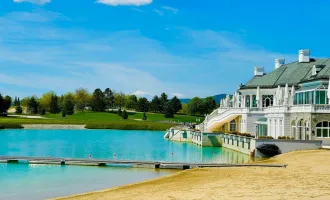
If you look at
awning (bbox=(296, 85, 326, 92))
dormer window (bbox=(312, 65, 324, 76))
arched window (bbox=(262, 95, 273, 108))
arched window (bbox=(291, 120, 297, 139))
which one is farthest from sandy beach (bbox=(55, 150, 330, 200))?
arched window (bbox=(262, 95, 273, 108))

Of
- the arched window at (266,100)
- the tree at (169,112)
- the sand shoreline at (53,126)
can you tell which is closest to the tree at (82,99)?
the tree at (169,112)

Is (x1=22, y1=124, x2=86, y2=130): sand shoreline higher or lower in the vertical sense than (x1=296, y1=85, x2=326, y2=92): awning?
lower

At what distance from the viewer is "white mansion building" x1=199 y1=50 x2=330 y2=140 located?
47144mm

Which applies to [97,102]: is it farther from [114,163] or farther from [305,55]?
[114,163]

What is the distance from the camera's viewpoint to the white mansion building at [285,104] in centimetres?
4714

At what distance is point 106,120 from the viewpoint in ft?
542

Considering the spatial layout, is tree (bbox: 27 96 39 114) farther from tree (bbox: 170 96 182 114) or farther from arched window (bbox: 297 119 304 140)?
arched window (bbox: 297 119 304 140)

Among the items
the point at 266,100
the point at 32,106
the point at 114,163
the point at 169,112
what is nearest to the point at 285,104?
the point at 266,100

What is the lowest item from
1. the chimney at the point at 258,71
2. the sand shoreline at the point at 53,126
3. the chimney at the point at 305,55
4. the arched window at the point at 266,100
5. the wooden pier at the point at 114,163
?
the wooden pier at the point at 114,163

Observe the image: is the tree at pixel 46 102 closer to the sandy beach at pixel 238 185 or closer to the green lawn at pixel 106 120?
the green lawn at pixel 106 120

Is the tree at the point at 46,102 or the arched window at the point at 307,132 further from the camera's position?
the tree at the point at 46,102

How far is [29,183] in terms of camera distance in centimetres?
3309

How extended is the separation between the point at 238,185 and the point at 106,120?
5500 inches

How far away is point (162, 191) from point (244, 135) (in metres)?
33.2
